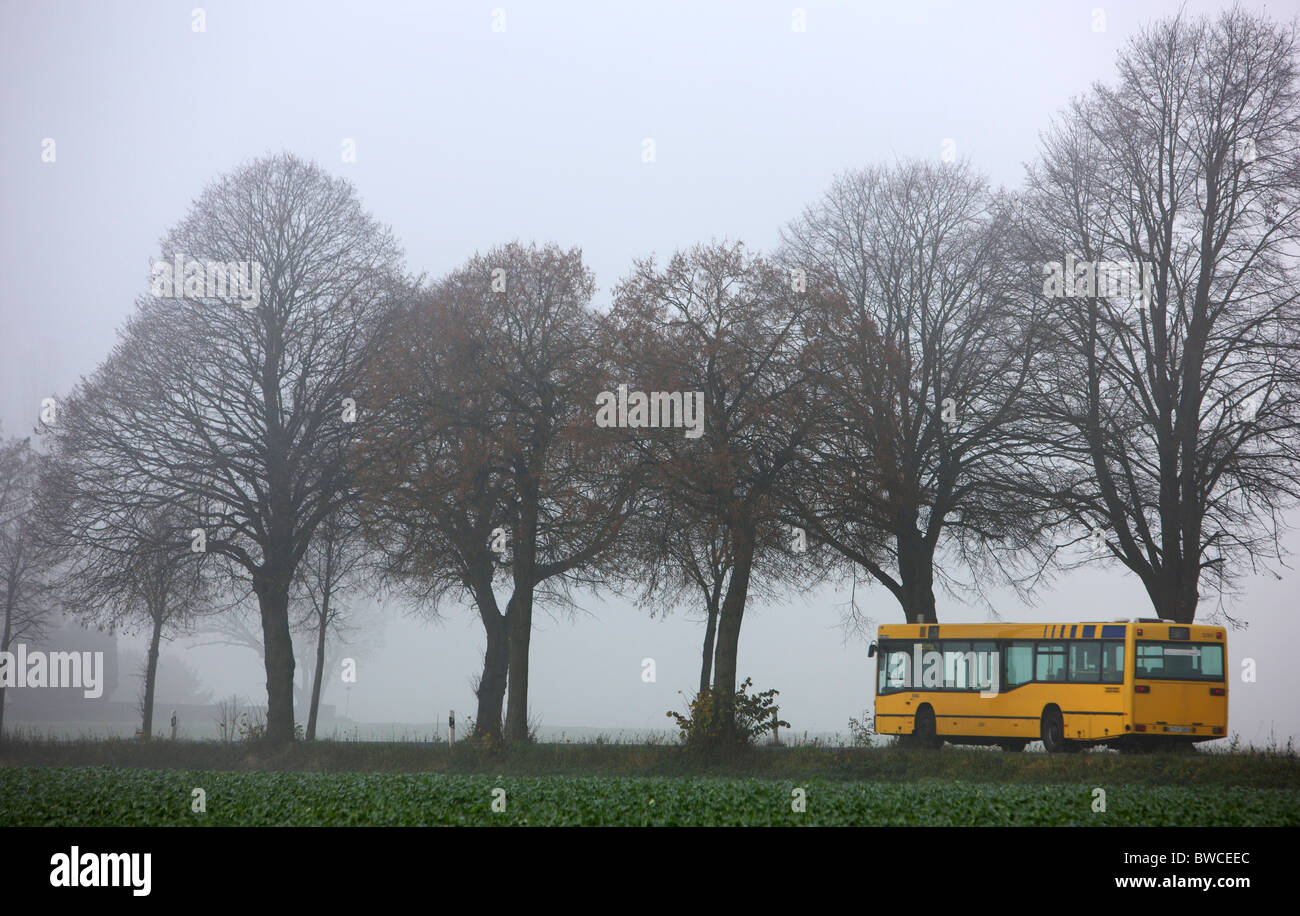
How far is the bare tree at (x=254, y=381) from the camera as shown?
100 ft

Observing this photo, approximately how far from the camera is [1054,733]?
26484 mm

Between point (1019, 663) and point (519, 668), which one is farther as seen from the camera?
point (519, 668)

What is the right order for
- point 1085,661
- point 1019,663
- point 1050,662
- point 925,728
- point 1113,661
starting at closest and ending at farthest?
point 1113,661 < point 1085,661 < point 1050,662 < point 1019,663 < point 925,728

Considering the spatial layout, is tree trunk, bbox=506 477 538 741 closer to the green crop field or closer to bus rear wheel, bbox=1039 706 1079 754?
the green crop field

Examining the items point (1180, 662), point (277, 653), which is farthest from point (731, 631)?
point (277, 653)

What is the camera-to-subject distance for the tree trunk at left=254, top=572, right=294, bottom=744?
3147 centimetres

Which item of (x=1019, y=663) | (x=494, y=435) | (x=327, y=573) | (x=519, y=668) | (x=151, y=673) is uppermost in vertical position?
(x=494, y=435)

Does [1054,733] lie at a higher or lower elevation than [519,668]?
lower

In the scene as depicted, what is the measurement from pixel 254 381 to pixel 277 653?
7.58 meters

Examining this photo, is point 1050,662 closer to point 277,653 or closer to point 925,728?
point 925,728

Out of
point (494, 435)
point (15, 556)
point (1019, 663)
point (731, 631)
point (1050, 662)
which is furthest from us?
point (15, 556)

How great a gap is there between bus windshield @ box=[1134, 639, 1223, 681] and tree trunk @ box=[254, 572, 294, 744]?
70.5ft
